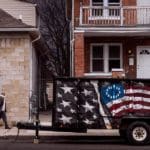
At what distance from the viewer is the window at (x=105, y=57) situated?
106 feet

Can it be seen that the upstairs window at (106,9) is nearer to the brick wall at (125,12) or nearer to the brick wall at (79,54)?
the brick wall at (125,12)

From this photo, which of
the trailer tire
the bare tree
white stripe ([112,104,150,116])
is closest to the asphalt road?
the trailer tire

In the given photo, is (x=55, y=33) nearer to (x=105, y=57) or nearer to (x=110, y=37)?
(x=105, y=57)

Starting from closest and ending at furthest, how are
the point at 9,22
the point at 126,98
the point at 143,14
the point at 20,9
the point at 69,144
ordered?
the point at 69,144 < the point at 126,98 < the point at 9,22 < the point at 143,14 < the point at 20,9

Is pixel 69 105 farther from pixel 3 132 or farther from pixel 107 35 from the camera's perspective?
pixel 107 35

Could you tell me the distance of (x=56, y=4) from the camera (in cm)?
4894

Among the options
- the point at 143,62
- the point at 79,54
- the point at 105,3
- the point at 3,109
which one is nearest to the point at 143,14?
the point at 105,3

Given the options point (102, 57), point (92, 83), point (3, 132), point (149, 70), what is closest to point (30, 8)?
point (102, 57)

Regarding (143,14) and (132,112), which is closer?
(132,112)

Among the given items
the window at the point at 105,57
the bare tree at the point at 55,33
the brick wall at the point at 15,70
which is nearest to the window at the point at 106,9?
the window at the point at 105,57

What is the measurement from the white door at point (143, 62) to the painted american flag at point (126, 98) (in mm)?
10293

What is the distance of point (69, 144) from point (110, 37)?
37.9 feet

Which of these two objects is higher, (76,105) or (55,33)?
(55,33)

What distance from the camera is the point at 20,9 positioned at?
112ft
